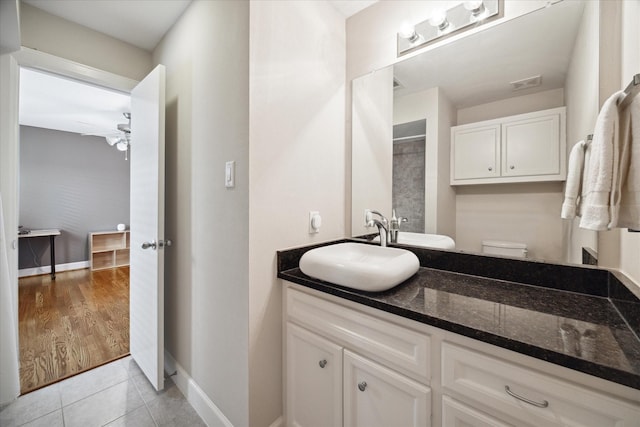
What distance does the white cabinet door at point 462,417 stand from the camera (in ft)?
2.30

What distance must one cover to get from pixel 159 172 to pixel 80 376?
4.93 ft

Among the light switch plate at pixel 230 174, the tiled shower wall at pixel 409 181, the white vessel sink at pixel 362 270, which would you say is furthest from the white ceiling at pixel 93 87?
the white vessel sink at pixel 362 270

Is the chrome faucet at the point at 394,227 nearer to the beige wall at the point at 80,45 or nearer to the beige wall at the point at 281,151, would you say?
the beige wall at the point at 281,151

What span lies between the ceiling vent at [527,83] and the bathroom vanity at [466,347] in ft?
2.34

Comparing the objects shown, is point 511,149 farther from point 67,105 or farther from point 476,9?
point 67,105

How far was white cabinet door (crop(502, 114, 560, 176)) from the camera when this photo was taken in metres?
1.00

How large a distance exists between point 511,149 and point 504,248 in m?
0.42

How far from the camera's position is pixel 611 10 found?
0.85 meters

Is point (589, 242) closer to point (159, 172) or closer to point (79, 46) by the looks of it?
point (159, 172)

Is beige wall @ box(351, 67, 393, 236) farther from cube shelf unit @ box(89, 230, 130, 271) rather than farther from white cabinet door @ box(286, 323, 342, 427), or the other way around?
cube shelf unit @ box(89, 230, 130, 271)

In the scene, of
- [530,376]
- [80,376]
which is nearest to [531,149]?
[530,376]

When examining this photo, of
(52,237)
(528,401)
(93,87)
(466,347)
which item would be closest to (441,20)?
(466,347)

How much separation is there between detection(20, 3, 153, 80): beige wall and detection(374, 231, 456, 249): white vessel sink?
2.26m

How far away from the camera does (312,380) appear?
3.74ft
